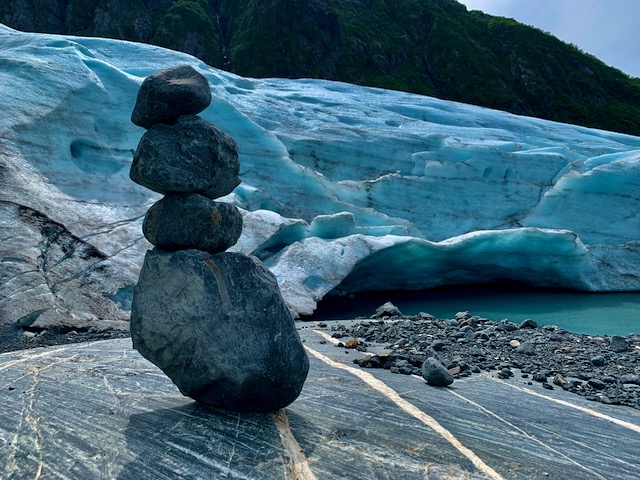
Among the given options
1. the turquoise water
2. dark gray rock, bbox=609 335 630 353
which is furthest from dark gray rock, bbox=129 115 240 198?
the turquoise water

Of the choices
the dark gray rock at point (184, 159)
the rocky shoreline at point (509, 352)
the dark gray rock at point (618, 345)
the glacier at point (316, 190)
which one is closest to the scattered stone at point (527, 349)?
the rocky shoreline at point (509, 352)

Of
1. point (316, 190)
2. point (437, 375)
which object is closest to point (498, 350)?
point (437, 375)

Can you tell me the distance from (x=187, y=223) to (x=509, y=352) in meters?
5.33

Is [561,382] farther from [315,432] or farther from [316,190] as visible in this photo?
[316,190]

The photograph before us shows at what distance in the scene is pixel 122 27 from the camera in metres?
49.8

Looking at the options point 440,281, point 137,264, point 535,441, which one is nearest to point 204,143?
point 535,441

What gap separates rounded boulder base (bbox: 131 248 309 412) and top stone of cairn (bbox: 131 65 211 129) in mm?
1279

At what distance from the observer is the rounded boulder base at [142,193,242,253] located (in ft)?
17.2

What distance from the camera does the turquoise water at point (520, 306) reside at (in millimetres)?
13234

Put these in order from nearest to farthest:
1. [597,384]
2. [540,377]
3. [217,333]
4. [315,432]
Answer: [315,432] → [217,333] → [597,384] → [540,377]

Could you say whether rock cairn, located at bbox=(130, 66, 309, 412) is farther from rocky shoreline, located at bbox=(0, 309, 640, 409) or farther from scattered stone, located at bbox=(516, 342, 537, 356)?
scattered stone, located at bbox=(516, 342, 537, 356)

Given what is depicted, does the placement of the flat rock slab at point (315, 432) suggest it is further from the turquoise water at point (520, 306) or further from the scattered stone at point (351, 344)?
the turquoise water at point (520, 306)

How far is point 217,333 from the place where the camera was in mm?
4926

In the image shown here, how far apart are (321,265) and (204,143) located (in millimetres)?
9120
